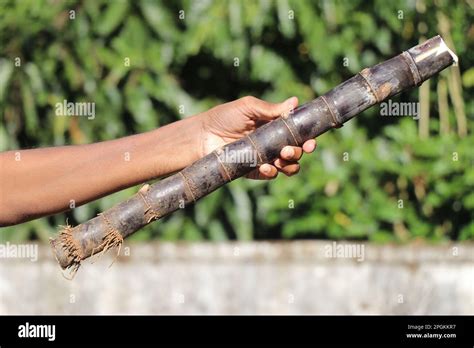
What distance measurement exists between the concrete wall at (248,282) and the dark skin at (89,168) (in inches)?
78.0

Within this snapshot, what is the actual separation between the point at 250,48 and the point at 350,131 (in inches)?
30.4

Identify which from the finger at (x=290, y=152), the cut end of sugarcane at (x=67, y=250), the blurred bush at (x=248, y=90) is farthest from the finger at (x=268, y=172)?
the blurred bush at (x=248, y=90)

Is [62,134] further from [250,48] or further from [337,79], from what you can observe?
[337,79]

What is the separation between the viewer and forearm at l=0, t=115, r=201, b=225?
9.19 ft

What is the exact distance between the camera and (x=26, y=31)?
5387 millimetres

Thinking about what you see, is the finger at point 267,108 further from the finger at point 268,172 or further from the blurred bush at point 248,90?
the blurred bush at point 248,90

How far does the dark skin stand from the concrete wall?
78.0 inches

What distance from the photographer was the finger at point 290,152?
8.41 feet

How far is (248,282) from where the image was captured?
486 cm

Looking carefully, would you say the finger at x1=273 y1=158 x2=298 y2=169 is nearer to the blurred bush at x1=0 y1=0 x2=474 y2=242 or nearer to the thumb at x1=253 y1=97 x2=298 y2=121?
the thumb at x1=253 y1=97 x2=298 y2=121

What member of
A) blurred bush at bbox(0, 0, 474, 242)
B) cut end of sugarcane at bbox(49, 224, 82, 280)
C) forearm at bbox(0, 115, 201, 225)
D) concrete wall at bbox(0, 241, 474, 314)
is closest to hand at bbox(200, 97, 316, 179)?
A: forearm at bbox(0, 115, 201, 225)

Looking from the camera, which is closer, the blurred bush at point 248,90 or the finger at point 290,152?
the finger at point 290,152

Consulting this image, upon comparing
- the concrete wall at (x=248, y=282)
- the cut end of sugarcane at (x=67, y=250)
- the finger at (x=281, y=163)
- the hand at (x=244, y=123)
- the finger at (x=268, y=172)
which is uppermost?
the hand at (x=244, y=123)
